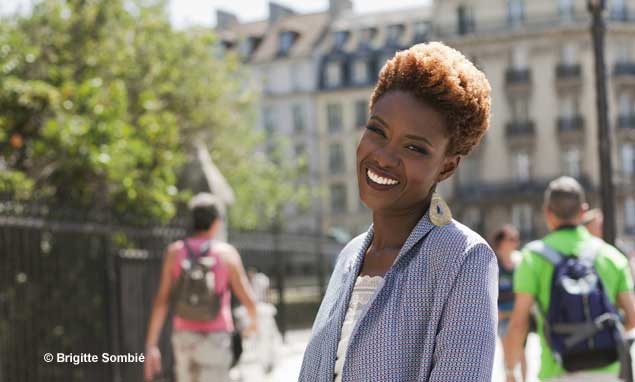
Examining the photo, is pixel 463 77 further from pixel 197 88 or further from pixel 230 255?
pixel 197 88

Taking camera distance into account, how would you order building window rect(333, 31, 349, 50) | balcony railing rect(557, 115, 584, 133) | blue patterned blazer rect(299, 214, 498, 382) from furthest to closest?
building window rect(333, 31, 349, 50) → balcony railing rect(557, 115, 584, 133) → blue patterned blazer rect(299, 214, 498, 382)

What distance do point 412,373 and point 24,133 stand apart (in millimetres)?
10527

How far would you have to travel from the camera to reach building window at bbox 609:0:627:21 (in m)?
61.9

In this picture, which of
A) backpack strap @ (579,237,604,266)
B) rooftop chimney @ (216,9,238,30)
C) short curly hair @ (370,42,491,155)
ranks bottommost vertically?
backpack strap @ (579,237,604,266)

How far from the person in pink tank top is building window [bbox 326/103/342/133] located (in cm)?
6626

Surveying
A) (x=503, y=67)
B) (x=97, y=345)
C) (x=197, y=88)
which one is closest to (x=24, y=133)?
(x=97, y=345)

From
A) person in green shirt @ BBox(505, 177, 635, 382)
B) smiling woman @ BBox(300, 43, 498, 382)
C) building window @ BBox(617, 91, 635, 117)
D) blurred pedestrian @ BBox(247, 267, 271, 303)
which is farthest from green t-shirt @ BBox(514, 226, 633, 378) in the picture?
building window @ BBox(617, 91, 635, 117)

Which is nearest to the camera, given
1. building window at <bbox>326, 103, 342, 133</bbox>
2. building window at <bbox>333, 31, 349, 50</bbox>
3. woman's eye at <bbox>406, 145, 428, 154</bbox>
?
woman's eye at <bbox>406, 145, 428, 154</bbox>

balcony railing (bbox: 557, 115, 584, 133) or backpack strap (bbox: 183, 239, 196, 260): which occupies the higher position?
backpack strap (bbox: 183, 239, 196, 260)

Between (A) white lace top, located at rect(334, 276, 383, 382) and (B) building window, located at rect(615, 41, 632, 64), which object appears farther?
(B) building window, located at rect(615, 41, 632, 64)

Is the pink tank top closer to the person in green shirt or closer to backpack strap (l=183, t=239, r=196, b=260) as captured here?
backpack strap (l=183, t=239, r=196, b=260)

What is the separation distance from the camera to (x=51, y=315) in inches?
346

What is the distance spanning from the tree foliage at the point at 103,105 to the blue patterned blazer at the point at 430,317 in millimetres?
5926

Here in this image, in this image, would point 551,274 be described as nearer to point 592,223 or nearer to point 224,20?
point 592,223
